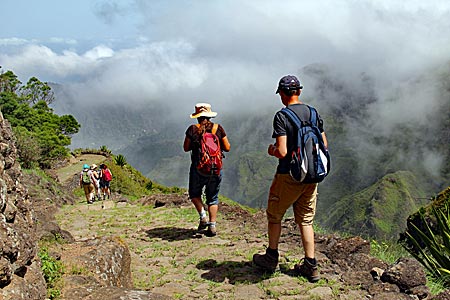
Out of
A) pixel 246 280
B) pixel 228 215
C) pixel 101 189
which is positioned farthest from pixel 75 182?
pixel 246 280

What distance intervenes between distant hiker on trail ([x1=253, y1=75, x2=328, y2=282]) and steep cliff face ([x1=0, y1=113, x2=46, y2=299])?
252 cm

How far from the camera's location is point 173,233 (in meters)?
8.33

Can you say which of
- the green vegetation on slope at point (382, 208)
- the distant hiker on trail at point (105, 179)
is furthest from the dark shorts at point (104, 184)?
the green vegetation on slope at point (382, 208)

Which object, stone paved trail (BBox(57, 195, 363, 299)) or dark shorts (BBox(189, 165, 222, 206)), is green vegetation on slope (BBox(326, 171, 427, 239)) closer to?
stone paved trail (BBox(57, 195, 363, 299))

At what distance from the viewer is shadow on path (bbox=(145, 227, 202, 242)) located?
7887mm

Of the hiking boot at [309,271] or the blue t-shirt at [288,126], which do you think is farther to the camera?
the hiking boot at [309,271]

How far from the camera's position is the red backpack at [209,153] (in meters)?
7.05

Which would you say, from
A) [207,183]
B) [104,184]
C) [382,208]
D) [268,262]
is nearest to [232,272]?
[268,262]

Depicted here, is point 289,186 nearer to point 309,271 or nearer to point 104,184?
point 309,271

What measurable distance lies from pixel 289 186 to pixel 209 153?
2.25 meters

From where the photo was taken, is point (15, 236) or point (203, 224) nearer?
point (15, 236)

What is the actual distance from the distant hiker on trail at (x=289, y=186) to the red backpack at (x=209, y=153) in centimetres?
189

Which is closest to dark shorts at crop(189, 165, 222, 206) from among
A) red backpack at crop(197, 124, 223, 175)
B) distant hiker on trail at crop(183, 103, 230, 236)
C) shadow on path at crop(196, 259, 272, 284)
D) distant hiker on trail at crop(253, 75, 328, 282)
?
distant hiker on trail at crop(183, 103, 230, 236)

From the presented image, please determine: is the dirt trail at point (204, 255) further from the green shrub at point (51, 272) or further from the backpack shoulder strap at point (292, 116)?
the backpack shoulder strap at point (292, 116)
